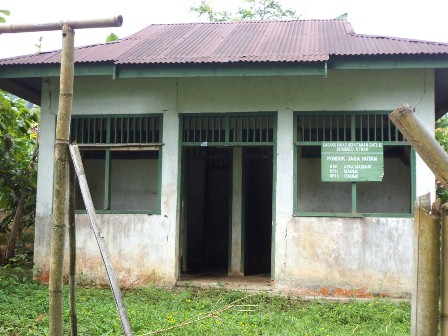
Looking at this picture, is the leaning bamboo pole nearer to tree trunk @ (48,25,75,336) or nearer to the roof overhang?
tree trunk @ (48,25,75,336)

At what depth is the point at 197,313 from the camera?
229 inches

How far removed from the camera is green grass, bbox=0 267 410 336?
16.4 feet

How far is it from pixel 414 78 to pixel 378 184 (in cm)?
299

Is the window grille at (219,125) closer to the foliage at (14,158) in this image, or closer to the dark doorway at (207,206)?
the dark doorway at (207,206)

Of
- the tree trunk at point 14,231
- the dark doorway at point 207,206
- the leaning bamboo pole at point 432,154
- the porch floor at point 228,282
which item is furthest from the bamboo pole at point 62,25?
the dark doorway at point 207,206

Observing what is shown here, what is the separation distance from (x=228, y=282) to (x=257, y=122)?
2414 millimetres

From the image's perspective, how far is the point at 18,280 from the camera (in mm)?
7262

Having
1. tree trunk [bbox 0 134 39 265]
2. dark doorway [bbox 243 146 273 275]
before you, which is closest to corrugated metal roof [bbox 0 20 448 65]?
tree trunk [bbox 0 134 39 265]

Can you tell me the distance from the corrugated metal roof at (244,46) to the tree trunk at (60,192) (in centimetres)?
377

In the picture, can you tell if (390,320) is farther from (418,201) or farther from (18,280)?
(18,280)

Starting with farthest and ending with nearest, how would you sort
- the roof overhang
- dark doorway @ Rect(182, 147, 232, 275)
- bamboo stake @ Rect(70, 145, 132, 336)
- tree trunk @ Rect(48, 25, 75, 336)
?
dark doorway @ Rect(182, 147, 232, 275) → the roof overhang → tree trunk @ Rect(48, 25, 75, 336) → bamboo stake @ Rect(70, 145, 132, 336)

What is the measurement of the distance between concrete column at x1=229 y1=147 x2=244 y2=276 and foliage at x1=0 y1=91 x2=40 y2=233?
3422 mm

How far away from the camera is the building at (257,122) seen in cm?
686

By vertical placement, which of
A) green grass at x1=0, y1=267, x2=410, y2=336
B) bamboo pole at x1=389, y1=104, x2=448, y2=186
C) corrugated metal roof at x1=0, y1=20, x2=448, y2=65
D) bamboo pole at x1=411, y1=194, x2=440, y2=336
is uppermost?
corrugated metal roof at x1=0, y1=20, x2=448, y2=65
